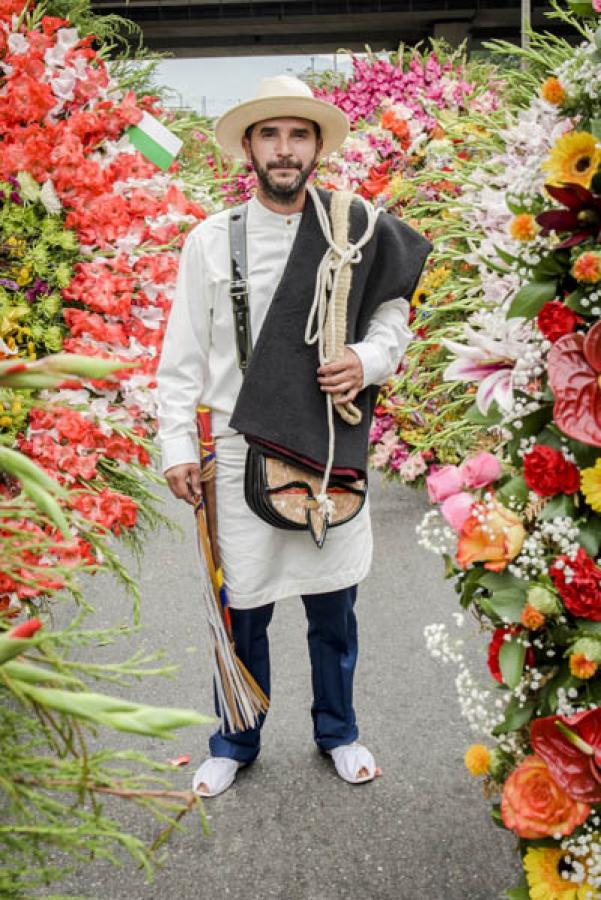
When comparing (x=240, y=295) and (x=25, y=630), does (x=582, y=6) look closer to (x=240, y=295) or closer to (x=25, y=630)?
(x=240, y=295)

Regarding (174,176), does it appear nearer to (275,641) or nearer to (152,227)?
(152,227)

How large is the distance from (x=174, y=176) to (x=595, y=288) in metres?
1.80

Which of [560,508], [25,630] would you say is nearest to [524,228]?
[560,508]

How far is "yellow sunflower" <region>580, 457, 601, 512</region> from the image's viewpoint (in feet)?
5.17

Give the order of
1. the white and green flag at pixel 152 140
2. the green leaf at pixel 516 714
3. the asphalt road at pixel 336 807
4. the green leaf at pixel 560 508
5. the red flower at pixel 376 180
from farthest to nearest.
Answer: the red flower at pixel 376 180 → the white and green flag at pixel 152 140 → the asphalt road at pixel 336 807 → the green leaf at pixel 516 714 → the green leaf at pixel 560 508

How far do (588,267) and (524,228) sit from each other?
0.20 m

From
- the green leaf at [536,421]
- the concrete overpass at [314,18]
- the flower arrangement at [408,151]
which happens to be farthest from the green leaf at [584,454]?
the concrete overpass at [314,18]

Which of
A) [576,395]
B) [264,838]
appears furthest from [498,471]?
[264,838]

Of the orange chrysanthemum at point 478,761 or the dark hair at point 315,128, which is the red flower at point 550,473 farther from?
the dark hair at point 315,128

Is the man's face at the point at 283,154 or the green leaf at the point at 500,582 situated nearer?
the green leaf at the point at 500,582

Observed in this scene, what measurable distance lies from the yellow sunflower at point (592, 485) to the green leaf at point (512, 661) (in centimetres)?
30

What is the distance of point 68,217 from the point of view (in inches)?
104

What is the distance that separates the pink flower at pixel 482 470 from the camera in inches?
70.7

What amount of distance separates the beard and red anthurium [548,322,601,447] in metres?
1.06
